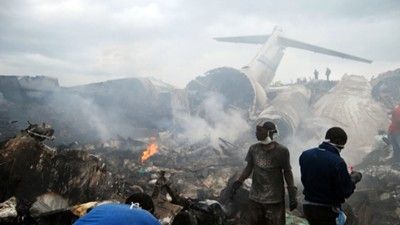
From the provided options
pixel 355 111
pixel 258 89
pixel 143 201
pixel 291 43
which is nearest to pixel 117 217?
pixel 143 201

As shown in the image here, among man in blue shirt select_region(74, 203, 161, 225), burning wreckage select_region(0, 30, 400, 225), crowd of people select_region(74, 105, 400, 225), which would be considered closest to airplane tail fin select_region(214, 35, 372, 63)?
burning wreckage select_region(0, 30, 400, 225)

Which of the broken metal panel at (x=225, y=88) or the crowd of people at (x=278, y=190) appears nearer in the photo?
the crowd of people at (x=278, y=190)

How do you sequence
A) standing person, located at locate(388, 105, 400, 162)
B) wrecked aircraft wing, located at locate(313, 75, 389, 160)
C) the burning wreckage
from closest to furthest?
the burning wreckage → standing person, located at locate(388, 105, 400, 162) → wrecked aircraft wing, located at locate(313, 75, 389, 160)

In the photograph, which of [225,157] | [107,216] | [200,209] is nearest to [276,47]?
[225,157]

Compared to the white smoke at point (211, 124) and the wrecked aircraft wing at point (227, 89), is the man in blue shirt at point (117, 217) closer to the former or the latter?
the white smoke at point (211, 124)

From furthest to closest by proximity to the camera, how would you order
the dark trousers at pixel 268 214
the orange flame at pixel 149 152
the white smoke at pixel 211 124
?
the white smoke at pixel 211 124 → the orange flame at pixel 149 152 → the dark trousers at pixel 268 214

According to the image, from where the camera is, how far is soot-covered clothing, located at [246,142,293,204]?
444cm

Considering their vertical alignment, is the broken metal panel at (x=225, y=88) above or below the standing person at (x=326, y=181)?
below

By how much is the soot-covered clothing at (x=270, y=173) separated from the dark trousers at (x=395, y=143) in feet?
22.8

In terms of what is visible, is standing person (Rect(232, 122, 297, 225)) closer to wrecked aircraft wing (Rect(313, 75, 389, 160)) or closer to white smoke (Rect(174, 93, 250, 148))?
white smoke (Rect(174, 93, 250, 148))

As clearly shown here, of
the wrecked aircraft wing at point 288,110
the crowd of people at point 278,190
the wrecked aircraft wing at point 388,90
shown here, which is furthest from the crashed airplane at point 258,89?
the crowd of people at point 278,190

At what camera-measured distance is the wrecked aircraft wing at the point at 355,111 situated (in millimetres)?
13578

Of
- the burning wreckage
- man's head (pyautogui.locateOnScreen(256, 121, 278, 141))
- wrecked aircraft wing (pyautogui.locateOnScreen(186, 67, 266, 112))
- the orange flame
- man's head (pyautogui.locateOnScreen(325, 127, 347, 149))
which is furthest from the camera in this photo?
wrecked aircraft wing (pyautogui.locateOnScreen(186, 67, 266, 112))

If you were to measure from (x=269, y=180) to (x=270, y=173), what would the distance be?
0.08 metres
